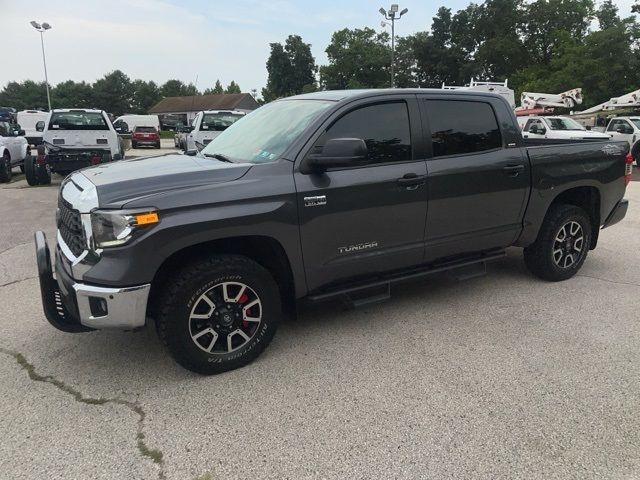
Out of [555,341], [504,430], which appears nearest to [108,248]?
[504,430]

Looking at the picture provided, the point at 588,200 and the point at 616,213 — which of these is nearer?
the point at 588,200

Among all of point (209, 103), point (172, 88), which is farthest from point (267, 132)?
point (172, 88)

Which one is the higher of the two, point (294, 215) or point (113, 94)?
point (113, 94)

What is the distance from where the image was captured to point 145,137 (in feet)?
106

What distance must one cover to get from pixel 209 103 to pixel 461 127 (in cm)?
8582

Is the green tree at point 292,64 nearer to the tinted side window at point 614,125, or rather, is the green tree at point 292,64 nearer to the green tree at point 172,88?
the green tree at point 172,88

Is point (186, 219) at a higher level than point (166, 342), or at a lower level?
higher

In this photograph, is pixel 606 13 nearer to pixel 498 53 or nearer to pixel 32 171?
pixel 498 53

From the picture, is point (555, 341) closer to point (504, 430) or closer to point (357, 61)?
point (504, 430)

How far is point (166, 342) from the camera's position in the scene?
10.2ft

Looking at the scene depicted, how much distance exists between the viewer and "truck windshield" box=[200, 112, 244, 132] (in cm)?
1240

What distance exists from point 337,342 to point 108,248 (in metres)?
1.81

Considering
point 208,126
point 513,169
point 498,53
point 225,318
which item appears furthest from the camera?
point 498,53

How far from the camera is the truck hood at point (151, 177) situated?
2980 millimetres
